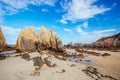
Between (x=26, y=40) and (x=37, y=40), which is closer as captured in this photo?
(x=26, y=40)

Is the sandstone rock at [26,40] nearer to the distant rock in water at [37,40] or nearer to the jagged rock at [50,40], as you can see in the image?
the distant rock in water at [37,40]

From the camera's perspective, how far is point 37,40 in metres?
32.3

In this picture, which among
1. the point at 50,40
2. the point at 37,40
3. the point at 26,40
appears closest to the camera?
the point at 26,40

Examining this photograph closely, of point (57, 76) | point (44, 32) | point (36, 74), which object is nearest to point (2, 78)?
point (36, 74)

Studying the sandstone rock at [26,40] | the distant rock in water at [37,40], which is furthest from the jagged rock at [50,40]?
the sandstone rock at [26,40]

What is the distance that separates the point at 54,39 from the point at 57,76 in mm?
21278

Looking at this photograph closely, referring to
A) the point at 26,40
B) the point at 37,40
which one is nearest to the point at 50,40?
the point at 37,40

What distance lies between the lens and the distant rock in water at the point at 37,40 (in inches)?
1206

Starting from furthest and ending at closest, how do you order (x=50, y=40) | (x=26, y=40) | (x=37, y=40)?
1. (x=37, y=40)
2. (x=50, y=40)
3. (x=26, y=40)

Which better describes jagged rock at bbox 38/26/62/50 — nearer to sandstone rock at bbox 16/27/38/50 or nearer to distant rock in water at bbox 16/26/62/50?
distant rock in water at bbox 16/26/62/50

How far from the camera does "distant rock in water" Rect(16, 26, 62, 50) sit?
1206 inches

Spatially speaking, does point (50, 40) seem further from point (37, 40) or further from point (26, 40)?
point (26, 40)

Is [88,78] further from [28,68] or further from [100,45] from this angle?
[100,45]

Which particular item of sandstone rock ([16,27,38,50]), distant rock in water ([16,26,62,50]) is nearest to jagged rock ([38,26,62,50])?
distant rock in water ([16,26,62,50])
